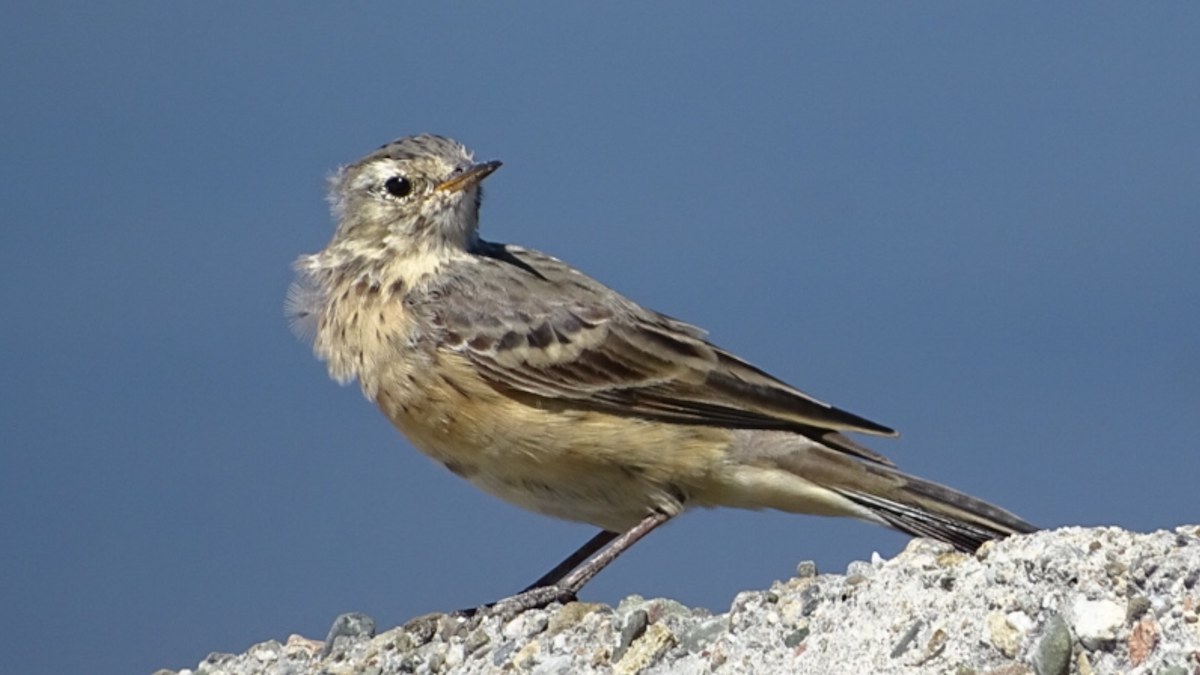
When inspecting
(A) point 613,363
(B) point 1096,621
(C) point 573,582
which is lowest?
(B) point 1096,621

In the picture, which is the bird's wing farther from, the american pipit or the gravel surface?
the gravel surface

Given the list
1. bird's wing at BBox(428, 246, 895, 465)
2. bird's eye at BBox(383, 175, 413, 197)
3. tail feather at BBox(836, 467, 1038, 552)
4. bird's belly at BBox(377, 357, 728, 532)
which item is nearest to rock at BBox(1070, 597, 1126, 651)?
tail feather at BBox(836, 467, 1038, 552)

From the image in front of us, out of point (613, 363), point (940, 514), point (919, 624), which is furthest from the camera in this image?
point (613, 363)

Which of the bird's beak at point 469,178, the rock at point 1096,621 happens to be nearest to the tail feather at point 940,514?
the rock at point 1096,621

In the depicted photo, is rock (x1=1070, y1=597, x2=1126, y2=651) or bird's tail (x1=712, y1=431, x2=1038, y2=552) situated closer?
rock (x1=1070, y1=597, x2=1126, y2=651)

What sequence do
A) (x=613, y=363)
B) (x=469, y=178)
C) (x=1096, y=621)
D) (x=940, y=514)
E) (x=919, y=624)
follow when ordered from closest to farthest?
(x=1096, y=621) → (x=919, y=624) → (x=940, y=514) → (x=613, y=363) → (x=469, y=178)

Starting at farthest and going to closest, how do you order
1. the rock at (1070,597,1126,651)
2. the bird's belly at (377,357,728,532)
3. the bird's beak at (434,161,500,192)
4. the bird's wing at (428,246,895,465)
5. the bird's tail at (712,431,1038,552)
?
the bird's beak at (434,161,500,192) < the bird's wing at (428,246,895,465) < the bird's tail at (712,431,1038,552) < the bird's belly at (377,357,728,532) < the rock at (1070,597,1126,651)

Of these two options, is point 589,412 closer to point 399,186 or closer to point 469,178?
point 469,178

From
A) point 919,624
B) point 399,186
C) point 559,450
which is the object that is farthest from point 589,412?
point 919,624

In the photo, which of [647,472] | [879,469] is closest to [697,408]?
[647,472]
